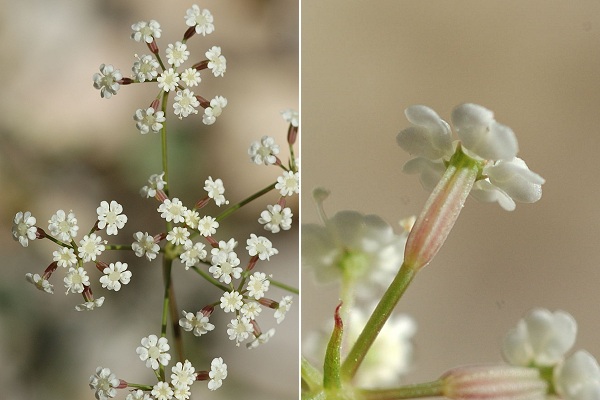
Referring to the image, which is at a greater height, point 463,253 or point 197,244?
point 463,253

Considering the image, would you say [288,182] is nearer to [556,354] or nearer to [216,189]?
[216,189]

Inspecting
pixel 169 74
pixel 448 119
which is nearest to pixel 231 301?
pixel 169 74

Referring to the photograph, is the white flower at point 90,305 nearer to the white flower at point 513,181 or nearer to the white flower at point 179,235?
the white flower at point 179,235

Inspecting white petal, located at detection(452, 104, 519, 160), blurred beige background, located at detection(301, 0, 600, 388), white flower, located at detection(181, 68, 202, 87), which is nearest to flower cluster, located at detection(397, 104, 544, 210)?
white petal, located at detection(452, 104, 519, 160)

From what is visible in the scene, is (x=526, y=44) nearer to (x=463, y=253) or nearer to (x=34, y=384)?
(x=463, y=253)

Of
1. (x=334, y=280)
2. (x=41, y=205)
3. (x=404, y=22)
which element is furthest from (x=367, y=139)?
(x=41, y=205)
